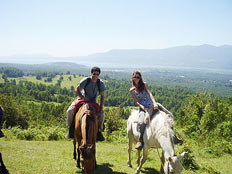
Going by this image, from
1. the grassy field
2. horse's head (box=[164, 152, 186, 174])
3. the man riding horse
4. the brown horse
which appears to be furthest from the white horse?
the brown horse

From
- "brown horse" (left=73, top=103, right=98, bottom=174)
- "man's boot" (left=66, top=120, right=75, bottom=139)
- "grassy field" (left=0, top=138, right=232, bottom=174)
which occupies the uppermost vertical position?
"brown horse" (left=73, top=103, right=98, bottom=174)

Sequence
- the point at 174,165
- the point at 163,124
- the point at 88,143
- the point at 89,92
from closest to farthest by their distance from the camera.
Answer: the point at 174,165 < the point at 88,143 < the point at 163,124 < the point at 89,92

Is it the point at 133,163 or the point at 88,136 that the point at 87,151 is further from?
the point at 133,163

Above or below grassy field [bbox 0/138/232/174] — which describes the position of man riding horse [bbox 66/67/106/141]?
above

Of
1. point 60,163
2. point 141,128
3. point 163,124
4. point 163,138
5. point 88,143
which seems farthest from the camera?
point 60,163

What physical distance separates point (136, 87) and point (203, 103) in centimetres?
2961

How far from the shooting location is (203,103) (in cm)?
3194

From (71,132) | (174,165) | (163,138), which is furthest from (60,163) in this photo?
(174,165)

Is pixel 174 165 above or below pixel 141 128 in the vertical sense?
below

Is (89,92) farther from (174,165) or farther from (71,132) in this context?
(174,165)

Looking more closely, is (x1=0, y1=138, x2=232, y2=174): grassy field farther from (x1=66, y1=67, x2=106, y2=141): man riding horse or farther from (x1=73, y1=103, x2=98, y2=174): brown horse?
(x1=73, y1=103, x2=98, y2=174): brown horse

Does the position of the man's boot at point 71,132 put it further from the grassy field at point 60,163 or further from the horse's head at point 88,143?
the horse's head at point 88,143

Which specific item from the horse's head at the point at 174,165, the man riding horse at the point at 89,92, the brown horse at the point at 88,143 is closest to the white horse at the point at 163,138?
the horse's head at the point at 174,165

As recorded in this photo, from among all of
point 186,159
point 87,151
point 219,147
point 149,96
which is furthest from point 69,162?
point 219,147
